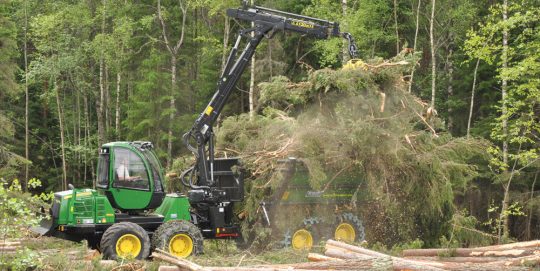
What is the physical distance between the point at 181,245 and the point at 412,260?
4.03 meters

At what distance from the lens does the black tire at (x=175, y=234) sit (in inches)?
508

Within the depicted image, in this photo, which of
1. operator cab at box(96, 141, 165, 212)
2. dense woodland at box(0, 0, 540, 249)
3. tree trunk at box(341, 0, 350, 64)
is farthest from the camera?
tree trunk at box(341, 0, 350, 64)

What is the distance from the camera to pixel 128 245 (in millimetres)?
12656

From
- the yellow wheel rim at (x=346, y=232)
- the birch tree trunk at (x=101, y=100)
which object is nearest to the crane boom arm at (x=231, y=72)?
the yellow wheel rim at (x=346, y=232)

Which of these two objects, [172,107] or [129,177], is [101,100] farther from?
[129,177]

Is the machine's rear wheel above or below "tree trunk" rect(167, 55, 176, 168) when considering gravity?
below

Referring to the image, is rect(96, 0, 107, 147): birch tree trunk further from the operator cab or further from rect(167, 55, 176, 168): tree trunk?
the operator cab

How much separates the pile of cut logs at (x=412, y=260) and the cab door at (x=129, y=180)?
4.33ft

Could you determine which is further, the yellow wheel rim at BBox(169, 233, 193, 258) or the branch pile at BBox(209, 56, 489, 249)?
the branch pile at BBox(209, 56, 489, 249)

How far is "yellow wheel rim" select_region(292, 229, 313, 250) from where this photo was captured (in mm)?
14562

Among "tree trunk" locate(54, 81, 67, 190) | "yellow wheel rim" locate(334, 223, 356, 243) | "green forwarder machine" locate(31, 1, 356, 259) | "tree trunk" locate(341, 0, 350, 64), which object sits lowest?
"yellow wheel rim" locate(334, 223, 356, 243)

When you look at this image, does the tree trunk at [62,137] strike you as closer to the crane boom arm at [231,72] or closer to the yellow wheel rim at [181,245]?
the crane boom arm at [231,72]

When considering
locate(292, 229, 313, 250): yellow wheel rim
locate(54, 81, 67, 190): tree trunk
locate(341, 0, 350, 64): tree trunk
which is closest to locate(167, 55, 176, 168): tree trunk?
locate(54, 81, 67, 190): tree trunk

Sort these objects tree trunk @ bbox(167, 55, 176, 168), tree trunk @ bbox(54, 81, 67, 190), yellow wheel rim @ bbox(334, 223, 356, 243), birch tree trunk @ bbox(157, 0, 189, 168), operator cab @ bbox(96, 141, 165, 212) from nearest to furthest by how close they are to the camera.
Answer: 1. operator cab @ bbox(96, 141, 165, 212)
2. yellow wheel rim @ bbox(334, 223, 356, 243)
3. tree trunk @ bbox(167, 55, 176, 168)
4. birch tree trunk @ bbox(157, 0, 189, 168)
5. tree trunk @ bbox(54, 81, 67, 190)
